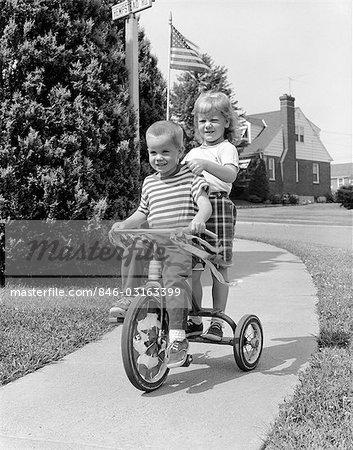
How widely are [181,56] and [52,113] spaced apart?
7.26 meters

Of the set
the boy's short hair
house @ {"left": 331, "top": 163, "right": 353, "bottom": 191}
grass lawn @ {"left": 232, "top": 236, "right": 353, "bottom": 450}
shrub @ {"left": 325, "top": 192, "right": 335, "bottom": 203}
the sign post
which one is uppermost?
house @ {"left": 331, "top": 163, "right": 353, "bottom": 191}

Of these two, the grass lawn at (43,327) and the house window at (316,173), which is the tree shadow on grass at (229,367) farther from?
the house window at (316,173)

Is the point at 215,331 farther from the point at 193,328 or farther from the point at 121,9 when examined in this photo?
the point at 121,9

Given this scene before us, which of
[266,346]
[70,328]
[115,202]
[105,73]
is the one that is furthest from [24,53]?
[266,346]

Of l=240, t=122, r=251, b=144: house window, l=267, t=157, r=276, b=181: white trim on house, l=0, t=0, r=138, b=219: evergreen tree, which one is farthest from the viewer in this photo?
l=267, t=157, r=276, b=181: white trim on house

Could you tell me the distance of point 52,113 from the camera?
20.9ft

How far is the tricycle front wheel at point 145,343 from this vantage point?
3400mm

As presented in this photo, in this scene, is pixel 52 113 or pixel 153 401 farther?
pixel 52 113

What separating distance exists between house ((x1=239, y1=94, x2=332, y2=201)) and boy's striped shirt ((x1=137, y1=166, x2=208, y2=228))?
135 feet

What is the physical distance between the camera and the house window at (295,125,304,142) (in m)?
49.0

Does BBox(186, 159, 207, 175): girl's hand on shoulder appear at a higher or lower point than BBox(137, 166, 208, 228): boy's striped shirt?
higher

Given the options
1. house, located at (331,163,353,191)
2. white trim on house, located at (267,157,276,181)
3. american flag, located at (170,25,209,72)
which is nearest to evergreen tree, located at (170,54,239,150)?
white trim on house, located at (267,157,276,181)

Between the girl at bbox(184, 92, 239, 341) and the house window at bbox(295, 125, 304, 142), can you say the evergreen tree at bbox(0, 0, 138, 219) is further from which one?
the house window at bbox(295, 125, 304, 142)

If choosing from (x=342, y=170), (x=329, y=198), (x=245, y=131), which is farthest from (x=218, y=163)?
(x=342, y=170)
